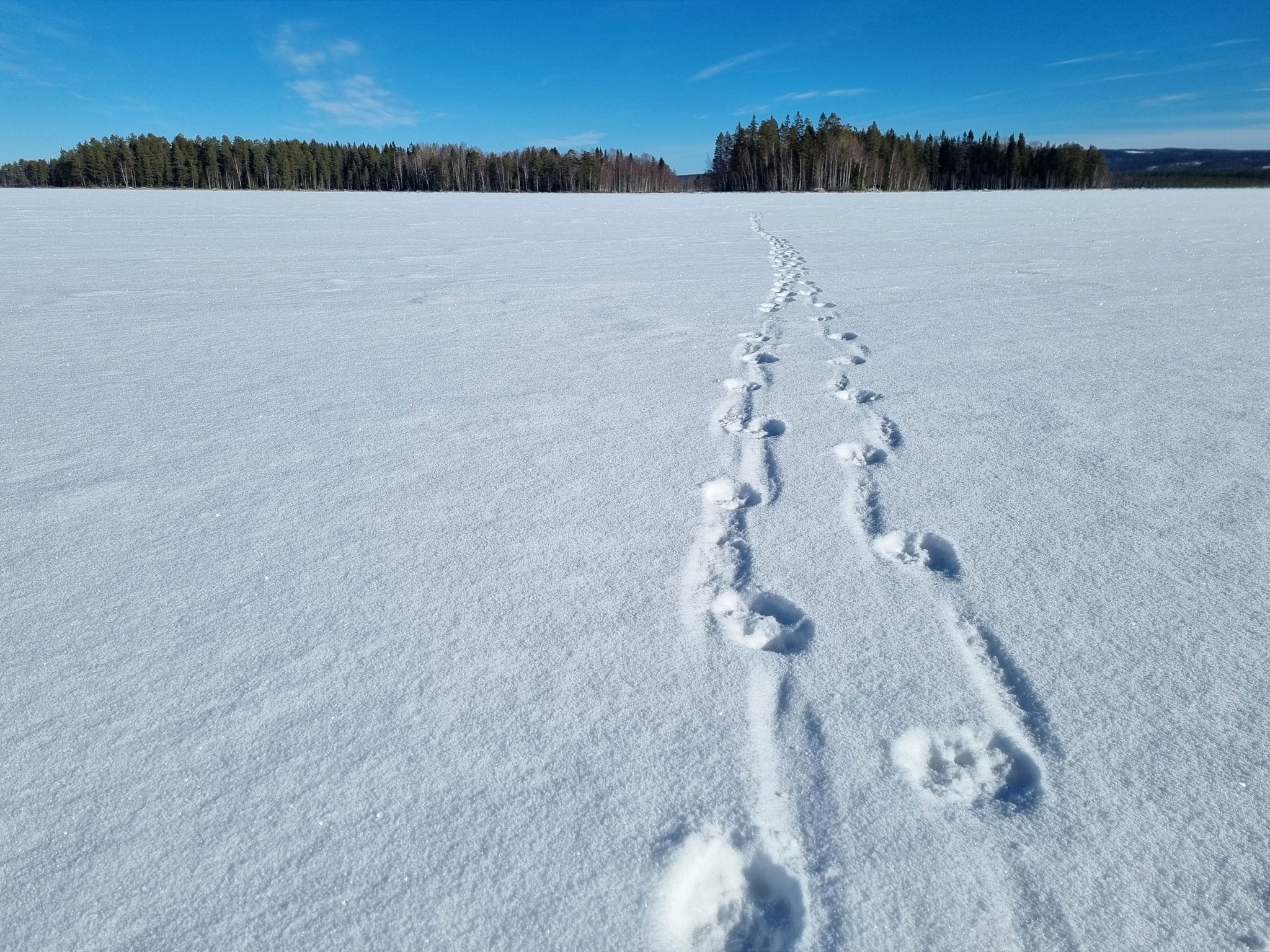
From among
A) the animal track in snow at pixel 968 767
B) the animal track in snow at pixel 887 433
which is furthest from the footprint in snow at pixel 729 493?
the animal track in snow at pixel 968 767

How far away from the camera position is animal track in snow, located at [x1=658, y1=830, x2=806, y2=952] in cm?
87

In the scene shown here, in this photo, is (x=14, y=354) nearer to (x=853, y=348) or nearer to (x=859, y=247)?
(x=853, y=348)

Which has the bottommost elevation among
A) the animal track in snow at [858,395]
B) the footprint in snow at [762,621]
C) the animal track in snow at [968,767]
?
the animal track in snow at [968,767]

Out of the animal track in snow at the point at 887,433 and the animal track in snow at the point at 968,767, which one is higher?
the animal track in snow at the point at 887,433

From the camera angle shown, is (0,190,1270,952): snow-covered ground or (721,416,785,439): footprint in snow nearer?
(0,190,1270,952): snow-covered ground

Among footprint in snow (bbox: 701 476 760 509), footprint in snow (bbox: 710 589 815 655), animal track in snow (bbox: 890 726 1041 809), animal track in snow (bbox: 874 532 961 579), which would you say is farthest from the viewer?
footprint in snow (bbox: 701 476 760 509)

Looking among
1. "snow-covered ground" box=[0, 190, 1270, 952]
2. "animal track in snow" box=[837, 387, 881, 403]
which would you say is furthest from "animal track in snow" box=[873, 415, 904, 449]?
"animal track in snow" box=[837, 387, 881, 403]

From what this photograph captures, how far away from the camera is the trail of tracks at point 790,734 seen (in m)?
0.89

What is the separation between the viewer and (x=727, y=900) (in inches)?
36.3

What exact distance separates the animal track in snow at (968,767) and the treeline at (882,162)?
57020 mm

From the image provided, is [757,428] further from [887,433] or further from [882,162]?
[882,162]

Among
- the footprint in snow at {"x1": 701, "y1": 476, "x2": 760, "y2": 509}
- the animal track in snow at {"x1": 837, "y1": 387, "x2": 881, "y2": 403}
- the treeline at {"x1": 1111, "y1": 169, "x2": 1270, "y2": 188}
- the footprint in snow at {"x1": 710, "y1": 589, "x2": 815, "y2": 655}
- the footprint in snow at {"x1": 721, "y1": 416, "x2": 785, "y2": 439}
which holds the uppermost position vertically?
the treeline at {"x1": 1111, "y1": 169, "x2": 1270, "y2": 188}

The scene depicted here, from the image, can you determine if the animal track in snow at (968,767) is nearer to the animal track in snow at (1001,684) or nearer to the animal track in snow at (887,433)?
the animal track in snow at (1001,684)

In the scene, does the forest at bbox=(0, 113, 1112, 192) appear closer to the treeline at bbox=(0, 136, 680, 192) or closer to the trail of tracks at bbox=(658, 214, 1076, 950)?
→ the treeline at bbox=(0, 136, 680, 192)
